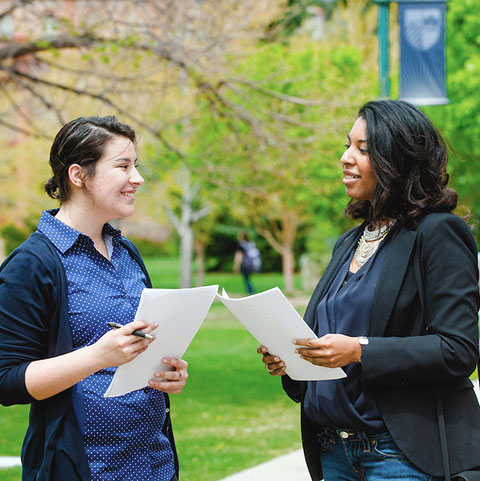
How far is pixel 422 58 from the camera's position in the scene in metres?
8.73

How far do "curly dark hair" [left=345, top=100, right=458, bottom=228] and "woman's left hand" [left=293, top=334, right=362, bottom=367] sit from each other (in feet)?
→ 1.50

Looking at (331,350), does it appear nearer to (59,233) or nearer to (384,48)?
(59,233)

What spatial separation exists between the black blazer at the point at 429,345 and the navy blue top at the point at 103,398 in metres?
0.76

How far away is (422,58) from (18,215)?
2367cm

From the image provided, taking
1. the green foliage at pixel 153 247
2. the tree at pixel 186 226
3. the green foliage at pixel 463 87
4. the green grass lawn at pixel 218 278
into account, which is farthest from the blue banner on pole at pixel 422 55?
the green foliage at pixel 153 247

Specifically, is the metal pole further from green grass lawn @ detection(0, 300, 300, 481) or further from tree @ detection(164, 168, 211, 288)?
tree @ detection(164, 168, 211, 288)

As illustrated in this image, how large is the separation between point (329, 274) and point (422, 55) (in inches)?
261

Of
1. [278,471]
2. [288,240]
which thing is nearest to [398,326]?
[278,471]

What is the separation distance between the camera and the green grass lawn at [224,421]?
6.46 m

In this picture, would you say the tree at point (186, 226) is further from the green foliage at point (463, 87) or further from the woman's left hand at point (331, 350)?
the woman's left hand at point (331, 350)

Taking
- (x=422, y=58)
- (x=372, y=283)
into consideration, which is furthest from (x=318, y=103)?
(x=372, y=283)

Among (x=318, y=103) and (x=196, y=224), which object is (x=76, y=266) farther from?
(x=196, y=224)

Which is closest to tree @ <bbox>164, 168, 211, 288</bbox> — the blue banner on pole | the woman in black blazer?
the blue banner on pole

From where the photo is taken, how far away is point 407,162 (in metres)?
2.51
